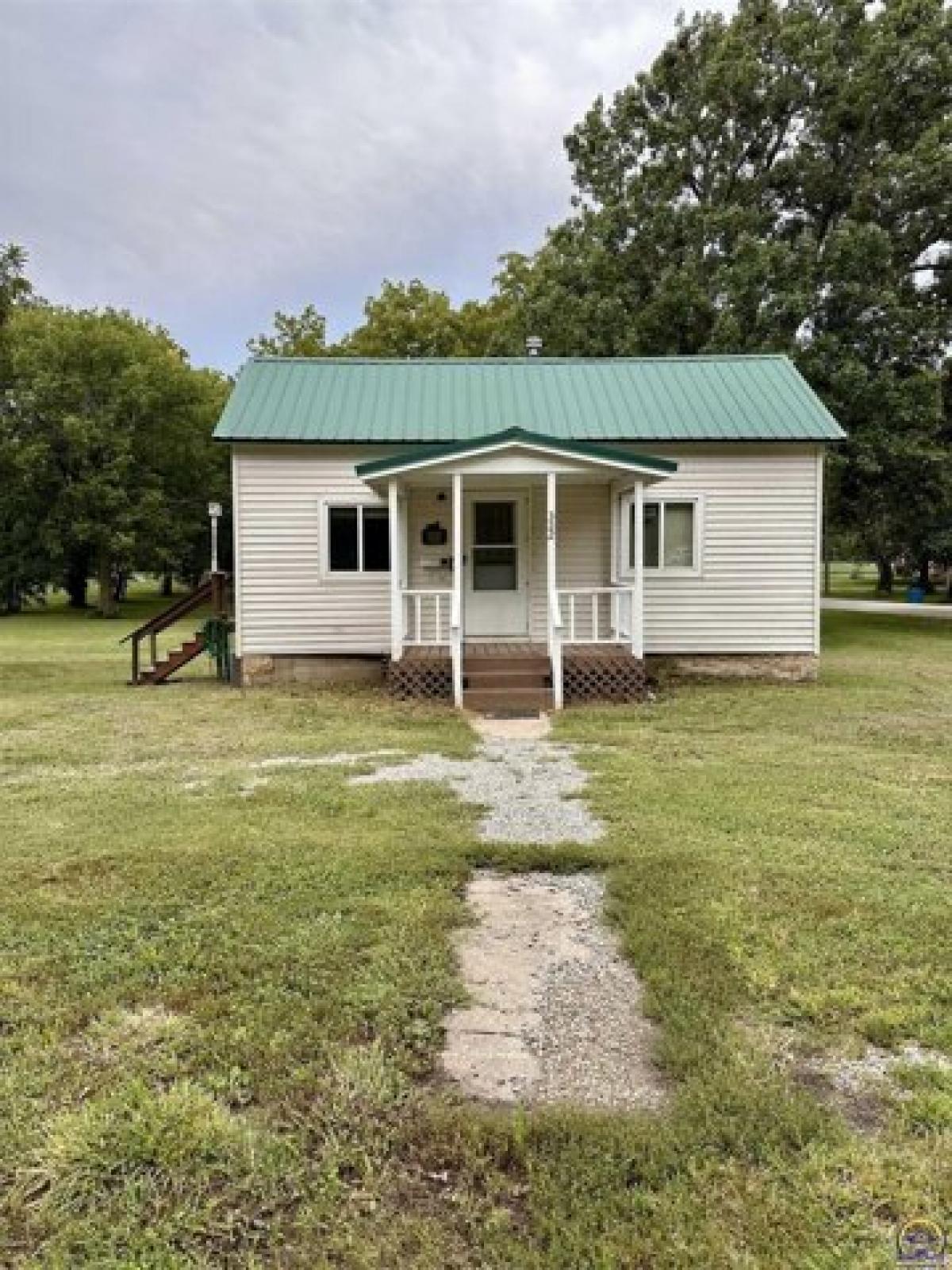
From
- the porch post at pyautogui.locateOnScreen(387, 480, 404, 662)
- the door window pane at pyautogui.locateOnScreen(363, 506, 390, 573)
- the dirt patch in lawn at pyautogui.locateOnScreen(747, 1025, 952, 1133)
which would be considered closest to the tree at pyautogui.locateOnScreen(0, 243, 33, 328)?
the door window pane at pyautogui.locateOnScreen(363, 506, 390, 573)

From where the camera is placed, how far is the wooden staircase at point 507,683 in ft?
30.5

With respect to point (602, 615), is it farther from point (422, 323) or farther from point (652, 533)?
point (422, 323)

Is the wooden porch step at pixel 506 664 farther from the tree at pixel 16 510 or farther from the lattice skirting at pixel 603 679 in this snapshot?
the tree at pixel 16 510

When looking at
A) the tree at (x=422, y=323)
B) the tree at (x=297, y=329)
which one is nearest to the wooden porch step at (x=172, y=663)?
the tree at (x=422, y=323)

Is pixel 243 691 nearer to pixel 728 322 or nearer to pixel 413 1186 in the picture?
pixel 413 1186

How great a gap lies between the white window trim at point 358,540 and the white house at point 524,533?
0.08 ft

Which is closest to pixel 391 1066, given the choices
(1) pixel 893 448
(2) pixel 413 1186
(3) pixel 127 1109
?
(2) pixel 413 1186

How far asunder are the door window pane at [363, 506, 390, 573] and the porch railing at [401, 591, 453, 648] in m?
0.63

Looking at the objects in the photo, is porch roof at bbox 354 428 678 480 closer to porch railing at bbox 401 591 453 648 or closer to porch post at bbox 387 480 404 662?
porch post at bbox 387 480 404 662

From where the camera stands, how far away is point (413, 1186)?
81.7 inches

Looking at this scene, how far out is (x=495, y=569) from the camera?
11406 mm

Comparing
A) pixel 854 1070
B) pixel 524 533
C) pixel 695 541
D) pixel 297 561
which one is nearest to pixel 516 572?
pixel 524 533

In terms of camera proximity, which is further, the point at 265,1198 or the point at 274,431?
the point at 274,431

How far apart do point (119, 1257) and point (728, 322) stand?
698 inches
